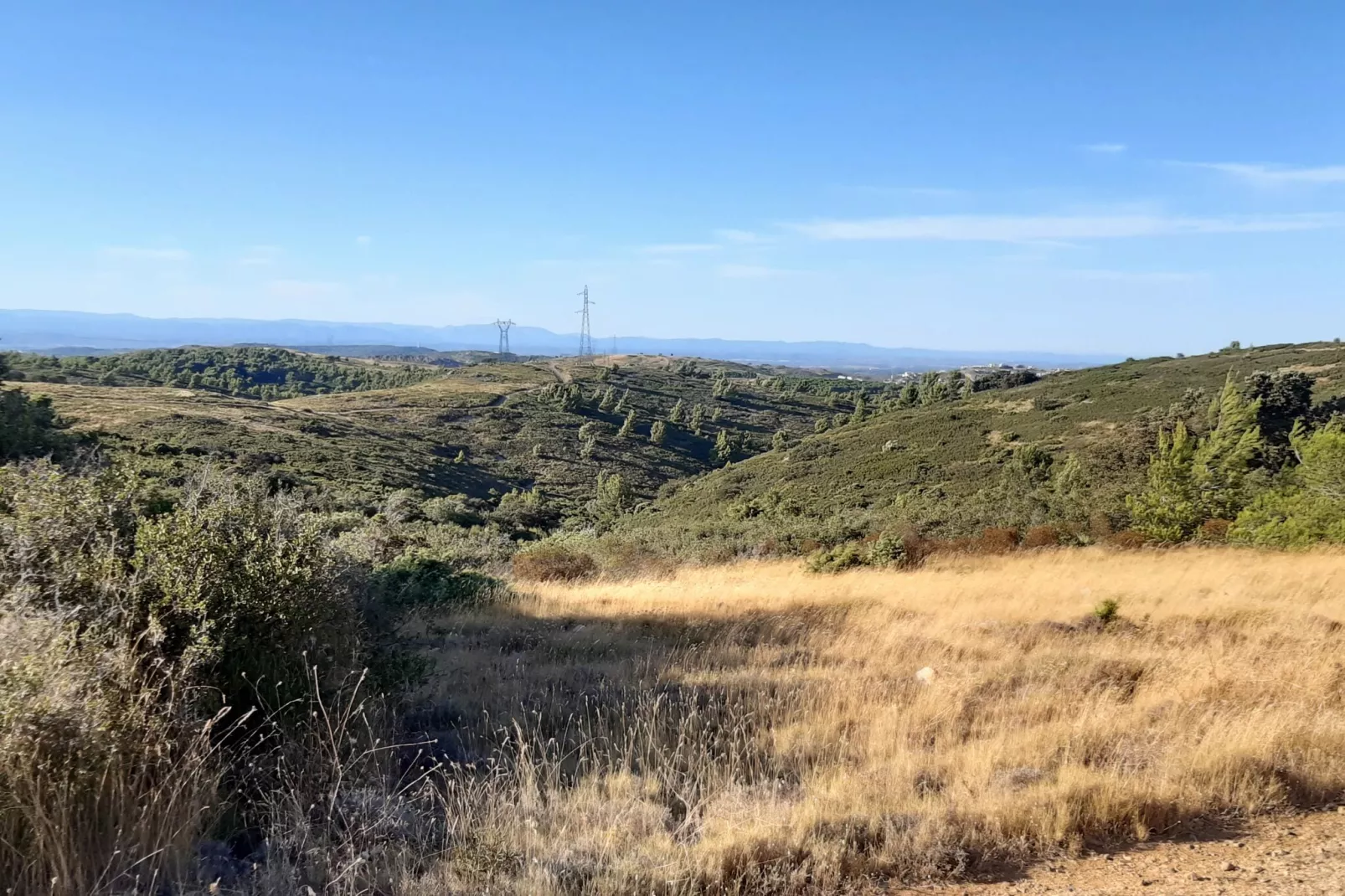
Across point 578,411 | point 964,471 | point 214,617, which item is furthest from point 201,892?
point 578,411

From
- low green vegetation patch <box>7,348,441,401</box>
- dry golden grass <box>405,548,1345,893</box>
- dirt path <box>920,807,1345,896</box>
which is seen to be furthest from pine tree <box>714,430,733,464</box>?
dirt path <box>920,807,1345,896</box>

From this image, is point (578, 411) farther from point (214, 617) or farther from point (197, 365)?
point (214, 617)

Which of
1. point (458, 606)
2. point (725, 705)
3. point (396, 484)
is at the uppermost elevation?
point (725, 705)

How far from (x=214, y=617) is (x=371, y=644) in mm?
1089

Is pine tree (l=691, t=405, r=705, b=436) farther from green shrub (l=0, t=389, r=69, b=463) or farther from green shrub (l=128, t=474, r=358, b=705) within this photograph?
green shrub (l=128, t=474, r=358, b=705)

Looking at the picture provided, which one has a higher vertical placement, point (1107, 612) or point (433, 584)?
point (1107, 612)

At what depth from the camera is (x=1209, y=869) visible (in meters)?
3.05

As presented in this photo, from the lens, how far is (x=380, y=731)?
384 centimetres

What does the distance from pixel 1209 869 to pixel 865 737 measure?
1.67m

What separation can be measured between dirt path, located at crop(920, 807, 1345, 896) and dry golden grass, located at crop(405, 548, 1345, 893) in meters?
0.12

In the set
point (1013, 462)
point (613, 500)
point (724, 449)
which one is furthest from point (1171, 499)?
point (724, 449)

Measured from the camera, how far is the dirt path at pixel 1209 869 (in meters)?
2.90

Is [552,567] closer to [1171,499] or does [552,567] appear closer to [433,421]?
[1171,499]

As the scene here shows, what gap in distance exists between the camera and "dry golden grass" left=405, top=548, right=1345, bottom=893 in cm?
302
